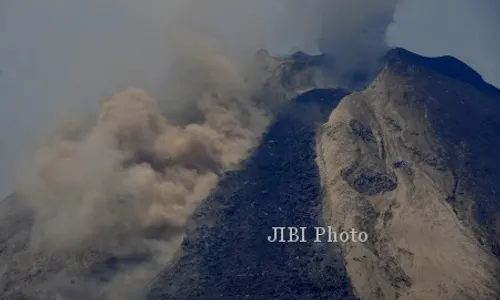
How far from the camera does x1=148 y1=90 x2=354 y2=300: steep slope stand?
101m

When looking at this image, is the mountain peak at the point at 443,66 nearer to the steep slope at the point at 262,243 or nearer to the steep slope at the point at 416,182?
the steep slope at the point at 416,182

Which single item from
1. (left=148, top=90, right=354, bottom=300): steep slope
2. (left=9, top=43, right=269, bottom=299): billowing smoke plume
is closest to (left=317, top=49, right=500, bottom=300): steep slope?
(left=148, top=90, right=354, bottom=300): steep slope

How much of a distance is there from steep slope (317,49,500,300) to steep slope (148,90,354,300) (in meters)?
4.16

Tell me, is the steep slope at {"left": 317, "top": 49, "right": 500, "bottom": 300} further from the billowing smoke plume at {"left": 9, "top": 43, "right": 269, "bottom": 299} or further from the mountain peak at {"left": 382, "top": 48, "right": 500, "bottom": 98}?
the billowing smoke plume at {"left": 9, "top": 43, "right": 269, "bottom": 299}

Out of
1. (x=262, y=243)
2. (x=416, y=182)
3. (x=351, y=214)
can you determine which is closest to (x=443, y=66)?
(x=416, y=182)

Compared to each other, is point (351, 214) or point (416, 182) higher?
point (416, 182)

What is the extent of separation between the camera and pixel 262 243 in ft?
374

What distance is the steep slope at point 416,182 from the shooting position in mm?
102625

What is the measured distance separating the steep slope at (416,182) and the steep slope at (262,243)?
416 centimetres

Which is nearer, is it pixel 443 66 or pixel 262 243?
pixel 262 243

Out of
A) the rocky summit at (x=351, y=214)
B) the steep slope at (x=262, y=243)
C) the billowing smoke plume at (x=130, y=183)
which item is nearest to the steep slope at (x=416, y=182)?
the rocky summit at (x=351, y=214)

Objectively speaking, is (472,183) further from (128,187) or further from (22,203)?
(22,203)

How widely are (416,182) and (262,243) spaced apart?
3148cm

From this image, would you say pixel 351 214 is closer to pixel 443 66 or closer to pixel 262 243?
pixel 262 243
